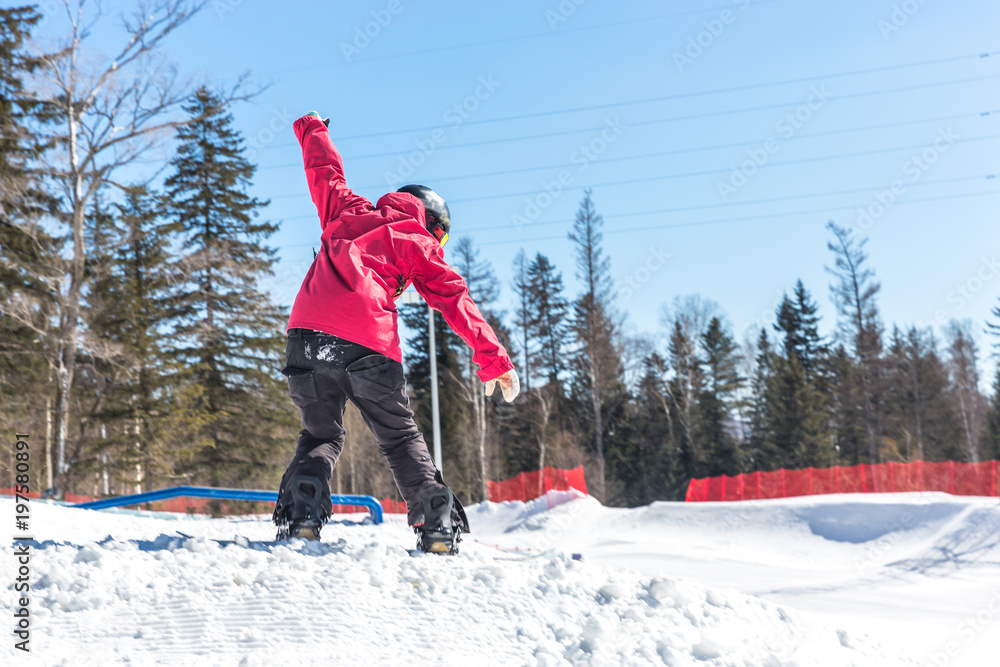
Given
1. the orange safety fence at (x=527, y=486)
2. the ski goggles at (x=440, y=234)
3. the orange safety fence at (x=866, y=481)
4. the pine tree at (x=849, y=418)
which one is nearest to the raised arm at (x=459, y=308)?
the ski goggles at (x=440, y=234)

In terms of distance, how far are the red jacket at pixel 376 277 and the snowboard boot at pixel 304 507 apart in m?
0.65

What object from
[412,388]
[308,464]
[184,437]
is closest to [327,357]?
[308,464]

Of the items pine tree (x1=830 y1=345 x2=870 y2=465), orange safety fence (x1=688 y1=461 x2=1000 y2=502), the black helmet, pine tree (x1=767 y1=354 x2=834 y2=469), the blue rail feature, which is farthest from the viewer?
pine tree (x1=830 y1=345 x2=870 y2=465)

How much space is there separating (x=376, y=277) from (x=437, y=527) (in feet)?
3.71

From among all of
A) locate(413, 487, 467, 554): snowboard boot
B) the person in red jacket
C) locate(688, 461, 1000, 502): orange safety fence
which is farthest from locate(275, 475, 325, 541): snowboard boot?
locate(688, 461, 1000, 502): orange safety fence

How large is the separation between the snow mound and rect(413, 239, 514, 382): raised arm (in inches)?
34.2

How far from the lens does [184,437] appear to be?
1895 cm

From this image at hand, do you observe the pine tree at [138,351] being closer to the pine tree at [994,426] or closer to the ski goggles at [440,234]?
the ski goggles at [440,234]

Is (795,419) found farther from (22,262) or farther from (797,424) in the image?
(22,262)

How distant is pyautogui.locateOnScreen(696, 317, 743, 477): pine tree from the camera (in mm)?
36188

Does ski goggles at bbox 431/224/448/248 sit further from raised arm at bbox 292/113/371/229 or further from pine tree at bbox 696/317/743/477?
pine tree at bbox 696/317/743/477

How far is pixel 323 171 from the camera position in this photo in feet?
11.4

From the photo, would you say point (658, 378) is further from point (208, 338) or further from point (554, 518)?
point (208, 338)

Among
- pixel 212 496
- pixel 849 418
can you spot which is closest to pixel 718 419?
pixel 849 418
